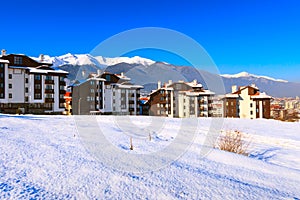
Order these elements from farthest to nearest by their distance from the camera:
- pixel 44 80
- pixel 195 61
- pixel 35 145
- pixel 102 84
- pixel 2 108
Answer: pixel 102 84, pixel 44 80, pixel 2 108, pixel 195 61, pixel 35 145

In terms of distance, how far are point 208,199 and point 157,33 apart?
182 inches

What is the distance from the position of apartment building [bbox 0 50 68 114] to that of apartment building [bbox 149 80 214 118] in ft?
57.8

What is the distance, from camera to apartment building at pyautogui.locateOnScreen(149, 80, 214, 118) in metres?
43.2

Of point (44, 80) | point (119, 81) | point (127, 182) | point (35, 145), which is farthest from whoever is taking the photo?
point (119, 81)

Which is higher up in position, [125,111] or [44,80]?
[44,80]

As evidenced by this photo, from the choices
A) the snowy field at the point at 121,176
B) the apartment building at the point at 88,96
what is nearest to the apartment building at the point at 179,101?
the apartment building at the point at 88,96

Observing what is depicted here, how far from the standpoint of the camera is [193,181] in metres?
2.47

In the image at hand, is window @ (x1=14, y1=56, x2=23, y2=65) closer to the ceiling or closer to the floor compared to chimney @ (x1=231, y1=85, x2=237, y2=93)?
closer to the ceiling

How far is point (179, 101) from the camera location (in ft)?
145

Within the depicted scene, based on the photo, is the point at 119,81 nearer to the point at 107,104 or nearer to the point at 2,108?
the point at 107,104

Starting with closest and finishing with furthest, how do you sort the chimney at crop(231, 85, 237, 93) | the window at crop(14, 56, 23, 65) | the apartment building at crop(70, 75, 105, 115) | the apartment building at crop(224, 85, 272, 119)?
1. the window at crop(14, 56, 23, 65)
2. the apartment building at crop(70, 75, 105, 115)
3. the apartment building at crop(224, 85, 272, 119)
4. the chimney at crop(231, 85, 237, 93)

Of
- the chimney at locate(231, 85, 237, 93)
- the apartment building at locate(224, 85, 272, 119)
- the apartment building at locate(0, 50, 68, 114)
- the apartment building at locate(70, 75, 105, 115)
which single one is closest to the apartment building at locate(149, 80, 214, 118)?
A: the apartment building at locate(224, 85, 272, 119)

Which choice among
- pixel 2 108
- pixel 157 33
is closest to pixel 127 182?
pixel 157 33

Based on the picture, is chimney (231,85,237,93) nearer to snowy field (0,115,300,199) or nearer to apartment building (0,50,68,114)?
apartment building (0,50,68,114)
